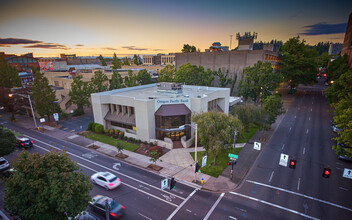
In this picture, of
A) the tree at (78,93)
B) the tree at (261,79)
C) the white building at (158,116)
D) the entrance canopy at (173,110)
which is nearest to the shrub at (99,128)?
the white building at (158,116)

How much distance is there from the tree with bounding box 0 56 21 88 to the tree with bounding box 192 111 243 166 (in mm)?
65441

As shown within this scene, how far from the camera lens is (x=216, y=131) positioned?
23984 millimetres

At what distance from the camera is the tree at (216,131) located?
920 inches

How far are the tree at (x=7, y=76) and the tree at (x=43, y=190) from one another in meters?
61.5

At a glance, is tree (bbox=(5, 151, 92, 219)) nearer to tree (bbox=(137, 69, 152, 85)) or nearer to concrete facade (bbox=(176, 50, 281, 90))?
tree (bbox=(137, 69, 152, 85))

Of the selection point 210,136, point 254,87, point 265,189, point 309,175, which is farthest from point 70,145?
point 254,87

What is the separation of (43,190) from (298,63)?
8166 centimetres

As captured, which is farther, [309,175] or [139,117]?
[139,117]

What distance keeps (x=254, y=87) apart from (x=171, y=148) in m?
32.5

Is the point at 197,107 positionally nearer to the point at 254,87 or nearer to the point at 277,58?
the point at 254,87

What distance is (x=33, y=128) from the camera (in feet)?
138

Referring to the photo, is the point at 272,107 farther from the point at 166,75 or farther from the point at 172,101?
the point at 166,75

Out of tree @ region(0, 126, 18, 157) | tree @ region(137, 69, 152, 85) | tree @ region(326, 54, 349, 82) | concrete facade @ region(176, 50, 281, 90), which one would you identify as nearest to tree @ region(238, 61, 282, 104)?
concrete facade @ region(176, 50, 281, 90)

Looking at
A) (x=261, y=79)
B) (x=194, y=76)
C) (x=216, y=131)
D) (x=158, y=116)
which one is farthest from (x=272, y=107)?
(x=194, y=76)
